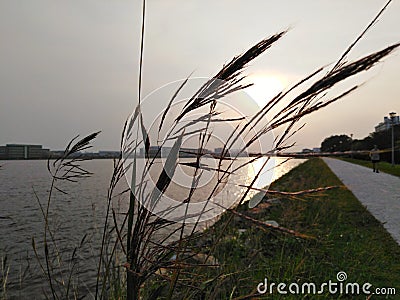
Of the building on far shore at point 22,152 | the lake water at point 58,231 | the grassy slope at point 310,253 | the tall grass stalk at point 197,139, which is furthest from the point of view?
the lake water at point 58,231

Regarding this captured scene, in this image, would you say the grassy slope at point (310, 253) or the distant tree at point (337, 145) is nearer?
the distant tree at point (337, 145)

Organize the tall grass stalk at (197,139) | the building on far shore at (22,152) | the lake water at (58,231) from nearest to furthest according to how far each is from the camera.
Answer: the tall grass stalk at (197,139), the building on far shore at (22,152), the lake water at (58,231)

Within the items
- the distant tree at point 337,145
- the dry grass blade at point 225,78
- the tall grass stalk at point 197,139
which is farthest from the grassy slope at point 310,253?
the dry grass blade at point 225,78

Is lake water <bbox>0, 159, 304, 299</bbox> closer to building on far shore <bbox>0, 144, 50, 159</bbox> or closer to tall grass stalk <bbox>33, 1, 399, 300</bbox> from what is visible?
building on far shore <bbox>0, 144, 50, 159</bbox>

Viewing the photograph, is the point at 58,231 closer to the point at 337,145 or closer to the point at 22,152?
the point at 22,152

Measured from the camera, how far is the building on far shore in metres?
2.07

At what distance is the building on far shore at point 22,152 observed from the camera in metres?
2.07

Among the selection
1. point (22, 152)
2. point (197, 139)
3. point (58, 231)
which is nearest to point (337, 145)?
point (197, 139)

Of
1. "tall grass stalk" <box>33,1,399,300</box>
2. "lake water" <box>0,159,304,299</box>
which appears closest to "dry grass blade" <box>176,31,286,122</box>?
"tall grass stalk" <box>33,1,399,300</box>

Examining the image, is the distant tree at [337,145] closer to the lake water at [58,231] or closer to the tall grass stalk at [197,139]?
the tall grass stalk at [197,139]

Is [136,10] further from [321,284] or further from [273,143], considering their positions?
[321,284]

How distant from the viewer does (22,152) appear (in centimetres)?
270

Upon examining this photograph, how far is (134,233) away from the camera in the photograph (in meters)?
0.97

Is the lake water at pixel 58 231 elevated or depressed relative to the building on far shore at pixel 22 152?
depressed
